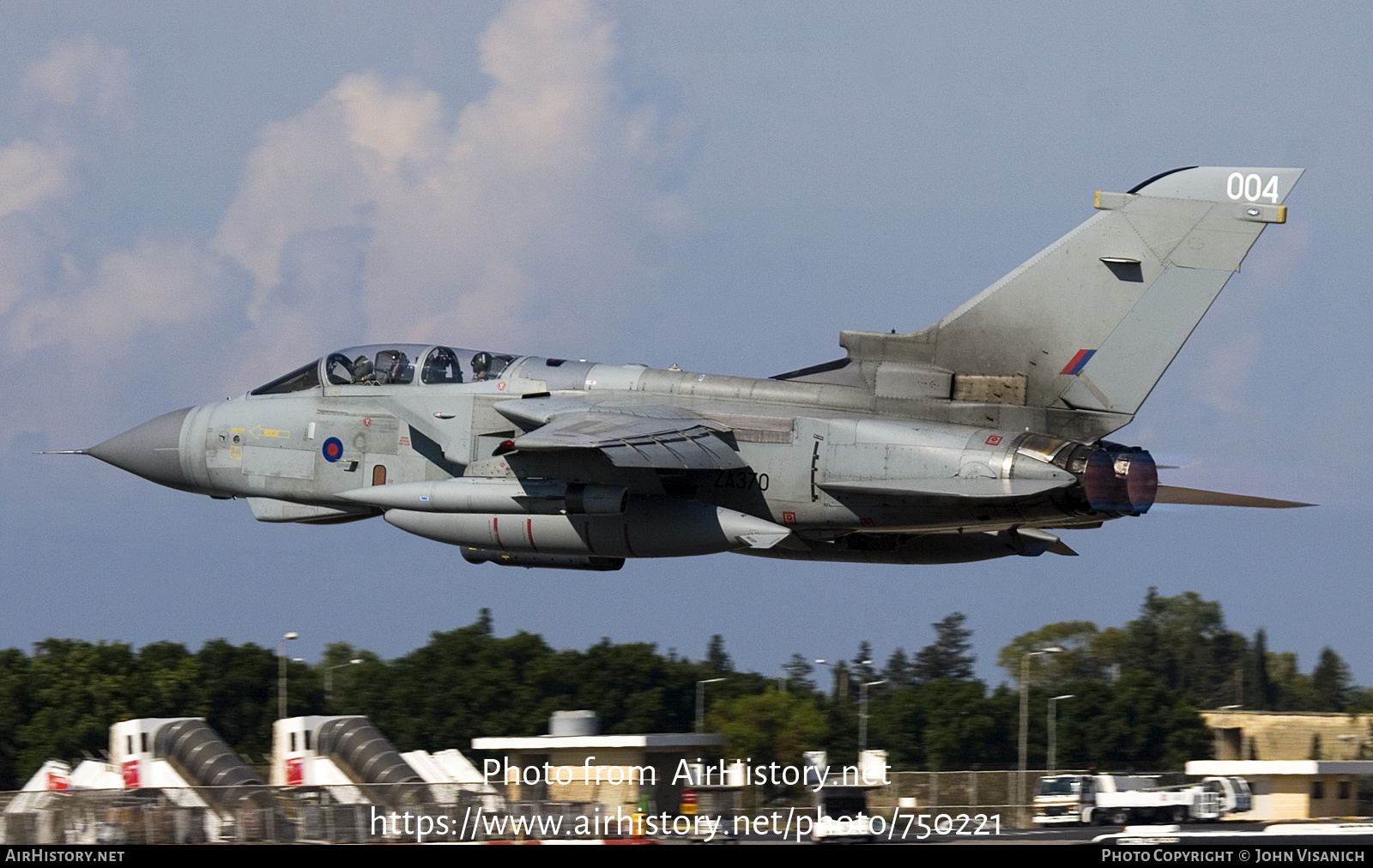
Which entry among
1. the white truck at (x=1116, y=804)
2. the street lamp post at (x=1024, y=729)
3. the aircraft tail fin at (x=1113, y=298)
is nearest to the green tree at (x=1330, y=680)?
the street lamp post at (x=1024, y=729)

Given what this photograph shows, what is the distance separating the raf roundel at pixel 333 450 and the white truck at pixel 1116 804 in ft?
65.3

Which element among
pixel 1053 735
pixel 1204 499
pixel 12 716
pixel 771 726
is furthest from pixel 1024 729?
pixel 1204 499

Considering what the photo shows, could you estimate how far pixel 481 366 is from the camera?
21.2 meters

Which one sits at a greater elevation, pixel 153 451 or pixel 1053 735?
pixel 153 451

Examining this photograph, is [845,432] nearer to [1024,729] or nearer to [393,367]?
[393,367]

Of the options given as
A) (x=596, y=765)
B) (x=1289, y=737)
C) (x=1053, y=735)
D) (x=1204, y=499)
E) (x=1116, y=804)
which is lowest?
(x=1053, y=735)

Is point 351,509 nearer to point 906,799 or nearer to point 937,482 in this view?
point 937,482

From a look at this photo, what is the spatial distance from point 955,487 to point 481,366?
6418 mm

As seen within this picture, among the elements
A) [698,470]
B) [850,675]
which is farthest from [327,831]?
[850,675]

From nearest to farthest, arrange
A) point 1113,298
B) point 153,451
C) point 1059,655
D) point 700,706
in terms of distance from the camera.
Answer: point 1113,298
point 153,451
point 700,706
point 1059,655

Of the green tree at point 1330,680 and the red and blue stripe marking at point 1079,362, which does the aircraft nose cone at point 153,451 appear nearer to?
the red and blue stripe marking at point 1079,362

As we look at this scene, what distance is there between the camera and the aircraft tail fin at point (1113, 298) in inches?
716

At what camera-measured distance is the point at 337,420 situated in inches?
854

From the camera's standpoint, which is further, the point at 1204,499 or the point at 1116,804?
the point at 1116,804
